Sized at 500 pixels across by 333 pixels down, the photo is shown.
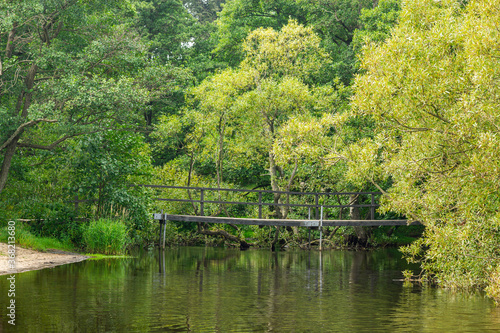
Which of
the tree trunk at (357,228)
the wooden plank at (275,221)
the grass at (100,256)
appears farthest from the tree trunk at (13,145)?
the tree trunk at (357,228)

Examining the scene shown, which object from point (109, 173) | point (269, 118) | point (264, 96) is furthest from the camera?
point (269, 118)

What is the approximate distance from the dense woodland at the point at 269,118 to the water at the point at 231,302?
159 centimetres

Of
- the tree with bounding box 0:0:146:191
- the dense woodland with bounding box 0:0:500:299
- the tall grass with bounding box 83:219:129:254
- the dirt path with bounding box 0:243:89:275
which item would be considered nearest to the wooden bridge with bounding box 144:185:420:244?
the dense woodland with bounding box 0:0:500:299

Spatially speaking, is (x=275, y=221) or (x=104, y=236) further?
(x=275, y=221)

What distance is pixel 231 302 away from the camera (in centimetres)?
952

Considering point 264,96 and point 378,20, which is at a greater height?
point 378,20

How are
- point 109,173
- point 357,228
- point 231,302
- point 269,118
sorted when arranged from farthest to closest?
point 357,228 → point 269,118 → point 109,173 → point 231,302

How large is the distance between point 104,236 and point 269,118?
10053mm

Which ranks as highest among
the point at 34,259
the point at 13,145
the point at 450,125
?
the point at 13,145

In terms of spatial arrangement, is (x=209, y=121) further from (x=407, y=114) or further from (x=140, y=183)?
(x=407, y=114)

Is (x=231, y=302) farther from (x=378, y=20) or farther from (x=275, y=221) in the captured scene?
(x=378, y=20)

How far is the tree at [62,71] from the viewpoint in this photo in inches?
709

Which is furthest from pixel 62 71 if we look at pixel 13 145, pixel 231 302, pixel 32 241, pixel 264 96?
pixel 231 302

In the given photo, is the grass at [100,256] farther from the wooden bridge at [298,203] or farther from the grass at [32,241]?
the wooden bridge at [298,203]
